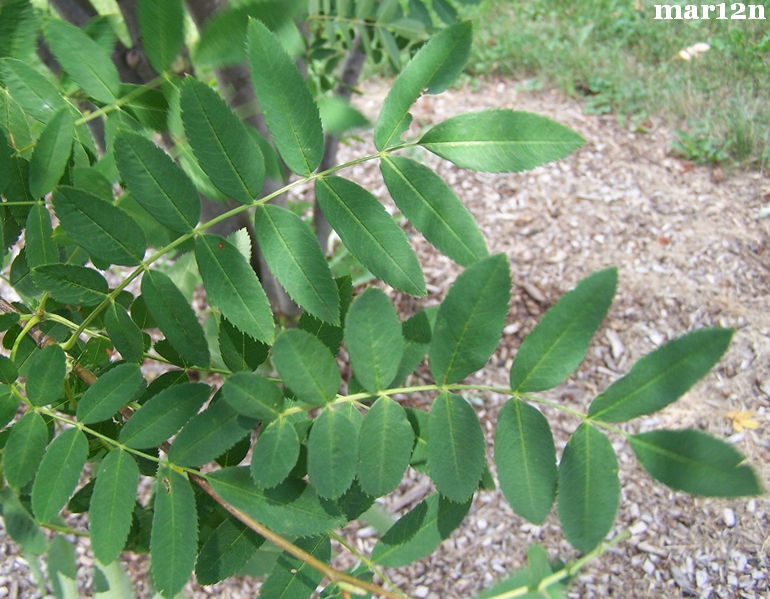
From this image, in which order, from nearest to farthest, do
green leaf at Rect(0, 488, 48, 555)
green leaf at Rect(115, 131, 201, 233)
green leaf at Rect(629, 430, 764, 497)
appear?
green leaf at Rect(629, 430, 764, 497) < green leaf at Rect(115, 131, 201, 233) < green leaf at Rect(0, 488, 48, 555)

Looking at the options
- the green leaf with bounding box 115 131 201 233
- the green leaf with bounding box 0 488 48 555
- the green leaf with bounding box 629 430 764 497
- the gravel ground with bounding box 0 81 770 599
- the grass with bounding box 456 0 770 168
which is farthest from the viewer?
the grass with bounding box 456 0 770 168

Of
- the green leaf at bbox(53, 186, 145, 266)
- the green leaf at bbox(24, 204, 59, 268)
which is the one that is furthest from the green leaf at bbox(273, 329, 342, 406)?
the green leaf at bbox(24, 204, 59, 268)

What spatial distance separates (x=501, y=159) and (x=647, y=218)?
7.31ft

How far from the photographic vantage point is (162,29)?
76cm

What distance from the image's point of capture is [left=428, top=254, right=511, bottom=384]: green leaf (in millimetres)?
620

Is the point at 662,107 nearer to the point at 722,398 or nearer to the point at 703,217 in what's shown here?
the point at 703,217

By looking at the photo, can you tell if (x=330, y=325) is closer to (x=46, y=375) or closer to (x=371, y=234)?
(x=371, y=234)

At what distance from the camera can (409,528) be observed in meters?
0.73

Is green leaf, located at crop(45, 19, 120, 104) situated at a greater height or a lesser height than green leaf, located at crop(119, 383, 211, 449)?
greater

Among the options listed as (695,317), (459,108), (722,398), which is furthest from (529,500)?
(459,108)

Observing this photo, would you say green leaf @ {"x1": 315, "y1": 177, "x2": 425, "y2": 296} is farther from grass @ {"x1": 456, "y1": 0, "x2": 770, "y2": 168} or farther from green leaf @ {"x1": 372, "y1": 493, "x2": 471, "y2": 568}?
grass @ {"x1": 456, "y1": 0, "x2": 770, "y2": 168}

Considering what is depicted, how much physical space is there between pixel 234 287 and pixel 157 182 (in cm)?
12

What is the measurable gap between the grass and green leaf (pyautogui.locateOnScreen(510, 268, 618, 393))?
2392 mm

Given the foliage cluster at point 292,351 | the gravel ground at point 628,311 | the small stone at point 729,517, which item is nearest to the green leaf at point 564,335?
the foliage cluster at point 292,351
